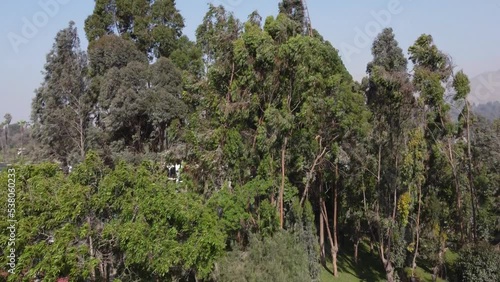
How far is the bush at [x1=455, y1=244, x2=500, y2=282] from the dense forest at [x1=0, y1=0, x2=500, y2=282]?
0.23ft

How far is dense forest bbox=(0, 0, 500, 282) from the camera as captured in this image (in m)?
8.56

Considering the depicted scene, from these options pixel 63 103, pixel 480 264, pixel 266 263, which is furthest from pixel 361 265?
pixel 63 103

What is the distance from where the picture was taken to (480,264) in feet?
47.2

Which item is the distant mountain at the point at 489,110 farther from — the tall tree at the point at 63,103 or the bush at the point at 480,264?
the tall tree at the point at 63,103

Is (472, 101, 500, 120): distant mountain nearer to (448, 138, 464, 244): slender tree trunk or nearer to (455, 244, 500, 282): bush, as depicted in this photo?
(448, 138, 464, 244): slender tree trunk

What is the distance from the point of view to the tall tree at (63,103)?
21.5m

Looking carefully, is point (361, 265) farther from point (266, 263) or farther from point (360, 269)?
point (266, 263)

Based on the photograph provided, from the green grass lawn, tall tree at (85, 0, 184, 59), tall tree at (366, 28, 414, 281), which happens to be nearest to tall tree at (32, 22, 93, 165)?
tall tree at (85, 0, 184, 59)

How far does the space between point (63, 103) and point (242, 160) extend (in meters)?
13.5

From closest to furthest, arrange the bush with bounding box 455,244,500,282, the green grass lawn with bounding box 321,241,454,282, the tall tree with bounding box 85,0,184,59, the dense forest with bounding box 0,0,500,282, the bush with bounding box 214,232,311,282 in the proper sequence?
the dense forest with bounding box 0,0,500,282 < the bush with bounding box 214,232,311,282 < the bush with bounding box 455,244,500,282 < the green grass lawn with bounding box 321,241,454,282 < the tall tree with bounding box 85,0,184,59

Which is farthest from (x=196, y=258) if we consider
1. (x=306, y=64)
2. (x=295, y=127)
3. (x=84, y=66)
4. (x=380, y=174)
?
(x=84, y=66)

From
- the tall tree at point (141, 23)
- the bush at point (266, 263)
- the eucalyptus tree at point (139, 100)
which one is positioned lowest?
the bush at point (266, 263)

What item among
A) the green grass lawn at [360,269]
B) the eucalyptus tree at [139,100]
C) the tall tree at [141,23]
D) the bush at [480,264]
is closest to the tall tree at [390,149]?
the green grass lawn at [360,269]

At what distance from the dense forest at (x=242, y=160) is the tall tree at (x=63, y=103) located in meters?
0.07
